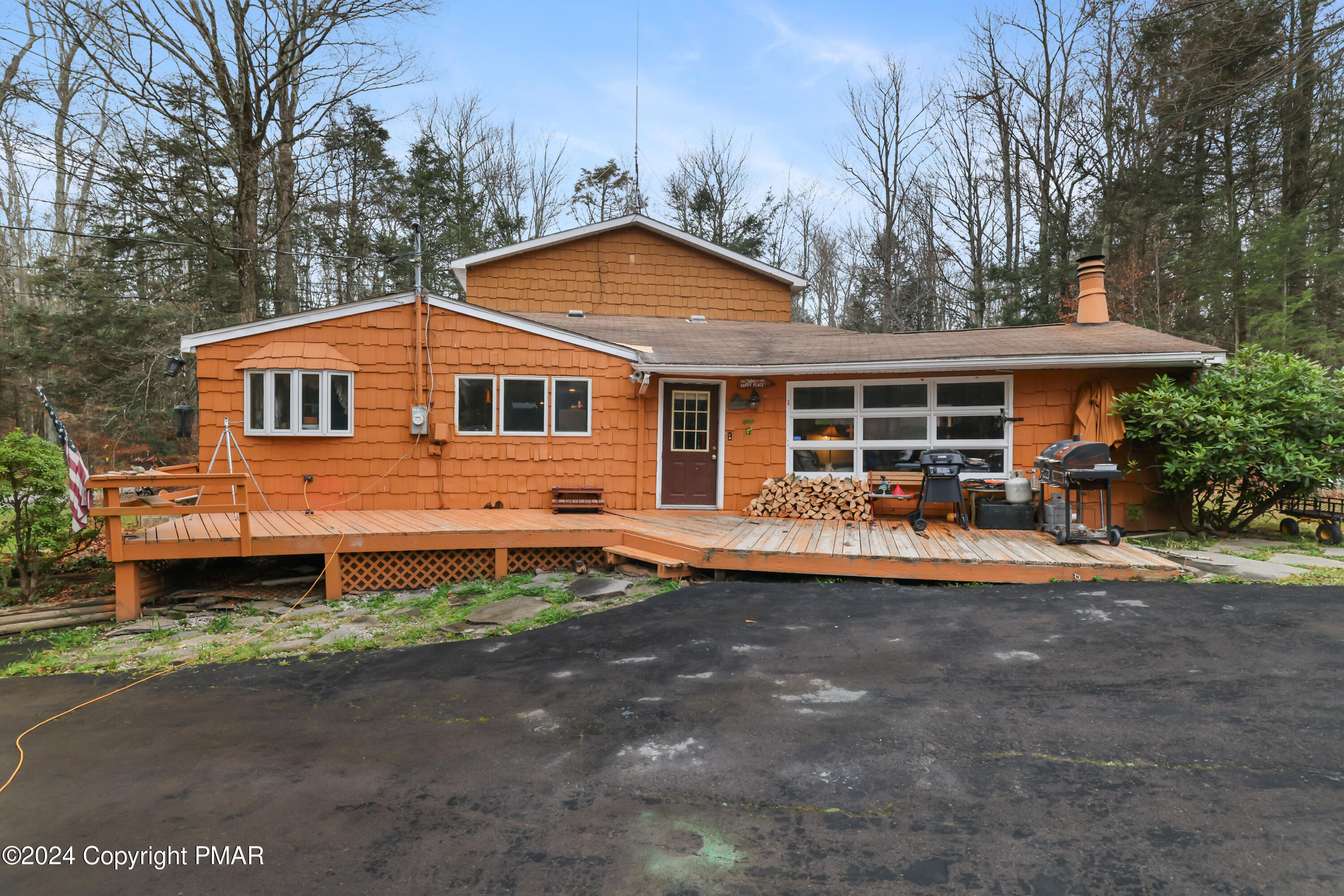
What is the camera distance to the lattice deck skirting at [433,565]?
6984mm

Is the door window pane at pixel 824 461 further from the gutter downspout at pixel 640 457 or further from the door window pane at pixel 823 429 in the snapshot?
the gutter downspout at pixel 640 457

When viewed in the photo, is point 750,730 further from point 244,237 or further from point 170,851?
point 244,237

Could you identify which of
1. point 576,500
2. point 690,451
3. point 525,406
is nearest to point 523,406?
point 525,406

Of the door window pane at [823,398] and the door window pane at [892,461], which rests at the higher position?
the door window pane at [823,398]

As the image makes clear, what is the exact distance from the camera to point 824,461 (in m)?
8.84

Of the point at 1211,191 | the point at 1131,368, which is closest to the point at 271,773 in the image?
the point at 1131,368

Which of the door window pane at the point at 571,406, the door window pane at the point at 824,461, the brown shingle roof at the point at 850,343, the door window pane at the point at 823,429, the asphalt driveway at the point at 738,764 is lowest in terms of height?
the asphalt driveway at the point at 738,764

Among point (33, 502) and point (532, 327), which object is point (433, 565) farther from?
point (33, 502)

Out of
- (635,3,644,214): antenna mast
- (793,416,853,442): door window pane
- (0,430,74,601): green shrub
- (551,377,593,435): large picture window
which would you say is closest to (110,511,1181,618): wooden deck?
(0,430,74,601): green shrub

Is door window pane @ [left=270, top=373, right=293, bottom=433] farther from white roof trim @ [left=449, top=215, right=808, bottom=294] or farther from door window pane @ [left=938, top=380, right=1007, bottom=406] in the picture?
door window pane @ [left=938, top=380, right=1007, bottom=406]

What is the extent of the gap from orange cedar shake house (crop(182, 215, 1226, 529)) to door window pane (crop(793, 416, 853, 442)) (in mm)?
21

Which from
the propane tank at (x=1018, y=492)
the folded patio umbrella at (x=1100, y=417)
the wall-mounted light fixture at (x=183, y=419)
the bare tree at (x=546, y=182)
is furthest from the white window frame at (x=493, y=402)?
the bare tree at (x=546, y=182)

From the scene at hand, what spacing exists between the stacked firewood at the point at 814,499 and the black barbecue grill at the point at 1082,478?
2.17 metres

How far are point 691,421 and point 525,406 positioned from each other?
2334 mm
